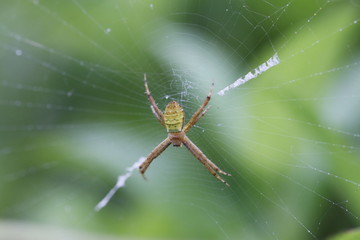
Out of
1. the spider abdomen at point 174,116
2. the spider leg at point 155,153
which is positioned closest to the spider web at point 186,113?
the spider leg at point 155,153

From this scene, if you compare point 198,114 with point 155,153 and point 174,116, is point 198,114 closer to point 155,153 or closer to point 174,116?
point 174,116

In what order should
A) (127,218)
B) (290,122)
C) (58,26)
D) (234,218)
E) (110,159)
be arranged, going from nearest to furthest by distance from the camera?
(290,122)
(234,218)
(127,218)
(110,159)
(58,26)

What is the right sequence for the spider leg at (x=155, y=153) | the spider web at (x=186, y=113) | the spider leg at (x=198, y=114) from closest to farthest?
1. the spider web at (x=186, y=113)
2. the spider leg at (x=198, y=114)
3. the spider leg at (x=155, y=153)

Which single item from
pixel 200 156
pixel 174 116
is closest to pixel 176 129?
pixel 174 116

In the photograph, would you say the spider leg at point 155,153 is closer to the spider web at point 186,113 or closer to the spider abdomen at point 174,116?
the spider web at point 186,113

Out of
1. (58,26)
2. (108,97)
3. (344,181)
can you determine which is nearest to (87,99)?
(108,97)

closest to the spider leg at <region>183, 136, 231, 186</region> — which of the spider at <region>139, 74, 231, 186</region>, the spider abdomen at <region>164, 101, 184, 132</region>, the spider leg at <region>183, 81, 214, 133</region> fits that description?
the spider at <region>139, 74, 231, 186</region>

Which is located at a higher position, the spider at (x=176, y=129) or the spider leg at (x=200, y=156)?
the spider at (x=176, y=129)

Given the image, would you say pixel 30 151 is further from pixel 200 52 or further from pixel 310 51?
pixel 310 51
